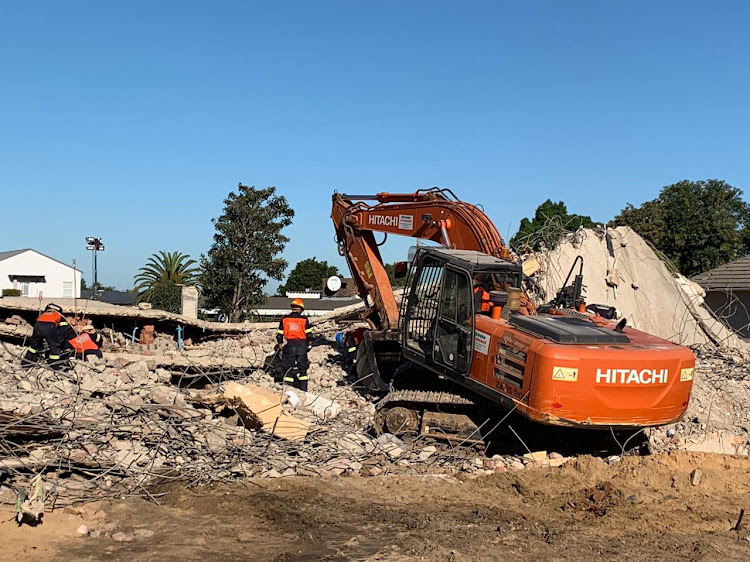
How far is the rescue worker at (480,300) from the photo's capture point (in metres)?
8.57

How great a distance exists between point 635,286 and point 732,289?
17.8 feet

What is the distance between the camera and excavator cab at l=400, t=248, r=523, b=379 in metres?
8.38

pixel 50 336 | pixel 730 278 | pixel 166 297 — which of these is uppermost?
pixel 730 278

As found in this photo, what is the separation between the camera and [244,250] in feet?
97.7

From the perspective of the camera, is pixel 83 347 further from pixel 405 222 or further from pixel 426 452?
pixel 426 452

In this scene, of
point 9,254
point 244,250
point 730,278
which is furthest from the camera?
point 9,254

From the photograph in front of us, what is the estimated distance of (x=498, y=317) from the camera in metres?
8.39

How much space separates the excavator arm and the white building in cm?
4296

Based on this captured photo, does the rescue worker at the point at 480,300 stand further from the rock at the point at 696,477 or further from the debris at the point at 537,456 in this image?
the rock at the point at 696,477

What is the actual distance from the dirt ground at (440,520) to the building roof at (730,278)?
1287 cm

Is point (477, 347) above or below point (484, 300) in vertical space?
below

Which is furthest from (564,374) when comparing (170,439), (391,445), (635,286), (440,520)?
(635,286)

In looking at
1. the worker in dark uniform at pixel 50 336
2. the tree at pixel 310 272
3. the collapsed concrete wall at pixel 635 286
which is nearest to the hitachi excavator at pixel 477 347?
the collapsed concrete wall at pixel 635 286

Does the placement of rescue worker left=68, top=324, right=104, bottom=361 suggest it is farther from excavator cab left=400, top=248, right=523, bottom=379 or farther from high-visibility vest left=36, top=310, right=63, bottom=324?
excavator cab left=400, top=248, right=523, bottom=379
